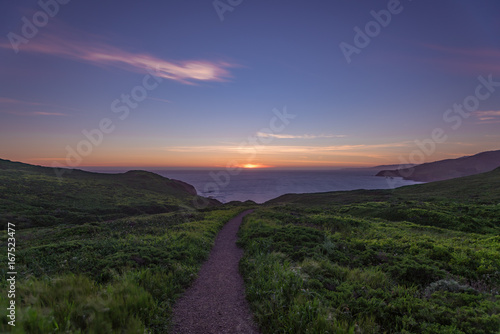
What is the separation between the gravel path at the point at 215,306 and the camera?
19.7 feet

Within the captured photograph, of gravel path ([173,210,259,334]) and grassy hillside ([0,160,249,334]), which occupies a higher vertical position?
grassy hillside ([0,160,249,334])

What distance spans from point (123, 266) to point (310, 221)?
56.8 feet

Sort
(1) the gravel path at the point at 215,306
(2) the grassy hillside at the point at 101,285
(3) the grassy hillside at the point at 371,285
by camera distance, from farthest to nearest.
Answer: (1) the gravel path at the point at 215,306
(3) the grassy hillside at the point at 371,285
(2) the grassy hillside at the point at 101,285

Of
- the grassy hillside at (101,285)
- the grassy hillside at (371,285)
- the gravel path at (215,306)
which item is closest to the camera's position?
the grassy hillside at (101,285)

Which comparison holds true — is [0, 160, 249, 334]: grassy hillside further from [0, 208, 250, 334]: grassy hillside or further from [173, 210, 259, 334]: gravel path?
[173, 210, 259, 334]: gravel path

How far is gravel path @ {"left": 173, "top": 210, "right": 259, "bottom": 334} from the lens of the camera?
6019mm

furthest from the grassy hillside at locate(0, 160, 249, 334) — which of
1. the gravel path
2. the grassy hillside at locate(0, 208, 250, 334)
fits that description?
the gravel path

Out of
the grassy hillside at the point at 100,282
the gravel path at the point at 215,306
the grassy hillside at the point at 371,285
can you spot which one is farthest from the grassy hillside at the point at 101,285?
the grassy hillside at the point at 371,285

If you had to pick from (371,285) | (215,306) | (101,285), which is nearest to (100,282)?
(101,285)

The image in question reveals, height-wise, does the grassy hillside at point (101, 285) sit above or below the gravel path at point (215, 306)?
above

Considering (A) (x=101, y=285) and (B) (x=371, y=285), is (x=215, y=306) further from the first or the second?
(B) (x=371, y=285)

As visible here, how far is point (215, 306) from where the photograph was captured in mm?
7180

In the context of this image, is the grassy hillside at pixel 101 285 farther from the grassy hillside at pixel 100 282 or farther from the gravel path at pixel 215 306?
the gravel path at pixel 215 306

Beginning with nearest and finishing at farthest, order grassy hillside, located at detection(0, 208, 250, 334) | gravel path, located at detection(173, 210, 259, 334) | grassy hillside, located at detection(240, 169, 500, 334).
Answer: grassy hillside, located at detection(0, 208, 250, 334), grassy hillside, located at detection(240, 169, 500, 334), gravel path, located at detection(173, 210, 259, 334)
